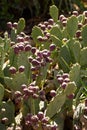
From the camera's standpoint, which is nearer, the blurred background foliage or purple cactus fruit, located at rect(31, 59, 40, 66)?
purple cactus fruit, located at rect(31, 59, 40, 66)

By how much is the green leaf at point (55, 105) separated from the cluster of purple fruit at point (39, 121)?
0.23 ft

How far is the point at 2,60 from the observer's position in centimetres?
234

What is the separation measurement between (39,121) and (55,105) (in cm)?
15

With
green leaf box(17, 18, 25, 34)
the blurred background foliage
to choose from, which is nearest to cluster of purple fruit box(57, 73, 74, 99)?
green leaf box(17, 18, 25, 34)

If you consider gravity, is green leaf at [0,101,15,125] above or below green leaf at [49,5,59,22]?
below

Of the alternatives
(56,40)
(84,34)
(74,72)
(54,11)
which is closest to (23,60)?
(74,72)

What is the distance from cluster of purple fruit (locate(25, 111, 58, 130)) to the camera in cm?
188

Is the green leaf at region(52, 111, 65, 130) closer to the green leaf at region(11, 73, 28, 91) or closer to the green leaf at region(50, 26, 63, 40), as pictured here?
the green leaf at region(11, 73, 28, 91)

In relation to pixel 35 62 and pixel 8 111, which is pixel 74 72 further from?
pixel 8 111

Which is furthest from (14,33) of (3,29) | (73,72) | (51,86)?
(3,29)

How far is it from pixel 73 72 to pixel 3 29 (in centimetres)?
225

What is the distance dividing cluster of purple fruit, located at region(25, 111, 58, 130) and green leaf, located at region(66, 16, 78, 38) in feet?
2.55

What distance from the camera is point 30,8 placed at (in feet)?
14.6

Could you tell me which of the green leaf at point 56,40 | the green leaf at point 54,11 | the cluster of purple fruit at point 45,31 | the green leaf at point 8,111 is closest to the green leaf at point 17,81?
the green leaf at point 8,111
